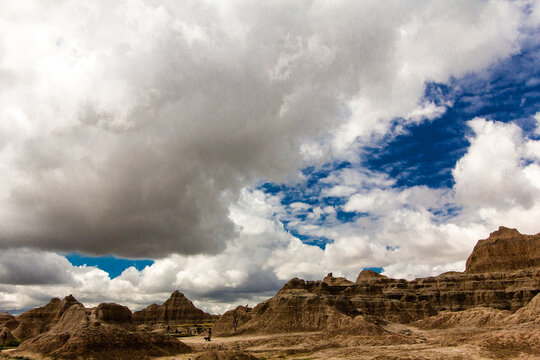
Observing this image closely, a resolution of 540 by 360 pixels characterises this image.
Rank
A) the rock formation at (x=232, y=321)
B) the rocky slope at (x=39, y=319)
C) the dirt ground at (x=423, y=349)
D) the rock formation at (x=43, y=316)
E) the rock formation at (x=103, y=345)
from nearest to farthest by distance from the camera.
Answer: the dirt ground at (x=423, y=349), the rock formation at (x=103, y=345), the rocky slope at (x=39, y=319), the rock formation at (x=43, y=316), the rock formation at (x=232, y=321)

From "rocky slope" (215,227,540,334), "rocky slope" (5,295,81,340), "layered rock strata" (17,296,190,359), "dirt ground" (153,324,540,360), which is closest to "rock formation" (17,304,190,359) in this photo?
"layered rock strata" (17,296,190,359)

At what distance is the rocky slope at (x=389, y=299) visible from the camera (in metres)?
116

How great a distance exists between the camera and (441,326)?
384ft

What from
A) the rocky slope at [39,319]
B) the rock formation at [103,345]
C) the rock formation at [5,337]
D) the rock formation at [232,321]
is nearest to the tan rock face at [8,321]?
the rocky slope at [39,319]

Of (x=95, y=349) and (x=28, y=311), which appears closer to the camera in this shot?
(x=95, y=349)

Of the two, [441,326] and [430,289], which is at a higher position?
[430,289]

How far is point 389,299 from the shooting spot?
559 feet

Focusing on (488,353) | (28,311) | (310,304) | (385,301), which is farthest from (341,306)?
(28,311)

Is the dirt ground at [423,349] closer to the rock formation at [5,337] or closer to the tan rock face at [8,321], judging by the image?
the rock formation at [5,337]

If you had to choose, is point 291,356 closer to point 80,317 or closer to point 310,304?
point 310,304

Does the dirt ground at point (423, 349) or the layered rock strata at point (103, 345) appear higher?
the layered rock strata at point (103, 345)

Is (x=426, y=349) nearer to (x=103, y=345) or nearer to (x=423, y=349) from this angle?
(x=423, y=349)

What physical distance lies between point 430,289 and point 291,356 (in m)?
147

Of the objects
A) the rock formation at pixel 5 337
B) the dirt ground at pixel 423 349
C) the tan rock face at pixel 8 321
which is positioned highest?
the tan rock face at pixel 8 321
